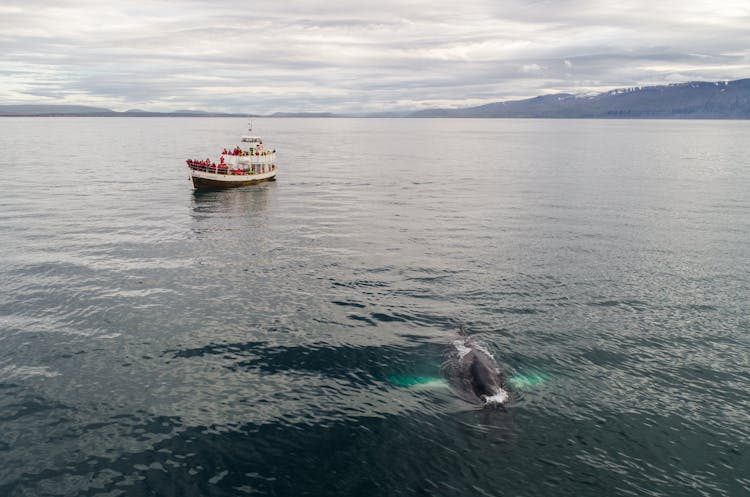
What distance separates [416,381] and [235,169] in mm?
69686

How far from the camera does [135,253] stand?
42.4 metres

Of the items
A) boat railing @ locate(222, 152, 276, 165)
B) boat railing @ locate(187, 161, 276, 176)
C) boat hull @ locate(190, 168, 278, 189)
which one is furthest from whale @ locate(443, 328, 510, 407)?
boat railing @ locate(222, 152, 276, 165)

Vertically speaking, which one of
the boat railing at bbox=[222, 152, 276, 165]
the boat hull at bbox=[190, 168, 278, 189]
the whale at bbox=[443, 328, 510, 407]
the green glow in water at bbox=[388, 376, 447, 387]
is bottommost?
the green glow in water at bbox=[388, 376, 447, 387]

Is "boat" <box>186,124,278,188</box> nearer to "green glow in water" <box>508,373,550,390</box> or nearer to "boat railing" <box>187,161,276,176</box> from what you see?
"boat railing" <box>187,161,276,176</box>

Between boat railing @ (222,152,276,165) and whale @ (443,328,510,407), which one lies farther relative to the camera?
A: boat railing @ (222,152,276,165)

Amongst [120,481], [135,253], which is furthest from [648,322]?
[135,253]

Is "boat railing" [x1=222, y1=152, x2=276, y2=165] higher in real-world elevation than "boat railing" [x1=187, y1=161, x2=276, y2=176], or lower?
higher

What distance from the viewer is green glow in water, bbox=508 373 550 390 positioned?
22969mm

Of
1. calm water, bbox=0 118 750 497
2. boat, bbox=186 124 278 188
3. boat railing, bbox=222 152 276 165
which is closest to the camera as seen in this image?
calm water, bbox=0 118 750 497

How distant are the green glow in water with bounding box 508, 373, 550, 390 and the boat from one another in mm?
65340

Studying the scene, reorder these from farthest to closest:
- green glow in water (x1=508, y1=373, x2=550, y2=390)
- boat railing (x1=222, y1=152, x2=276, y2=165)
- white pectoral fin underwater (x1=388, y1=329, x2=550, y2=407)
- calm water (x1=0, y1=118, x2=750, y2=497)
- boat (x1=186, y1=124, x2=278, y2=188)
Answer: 1. boat railing (x1=222, y1=152, x2=276, y2=165)
2. boat (x1=186, y1=124, x2=278, y2=188)
3. green glow in water (x1=508, y1=373, x2=550, y2=390)
4. white pectoral fin underwater (x1=388, y1=329, x2=550, y2=407)
5. calm water (x1=0, y1=118, x2=750, y2=497)

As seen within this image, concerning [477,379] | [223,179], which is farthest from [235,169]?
[477,379]

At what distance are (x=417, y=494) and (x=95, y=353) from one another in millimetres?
18034

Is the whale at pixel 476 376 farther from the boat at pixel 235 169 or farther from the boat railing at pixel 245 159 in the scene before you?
the boat railing at pixel 245 159
